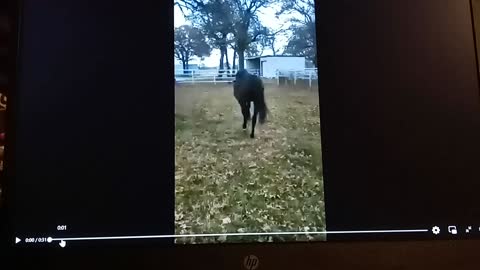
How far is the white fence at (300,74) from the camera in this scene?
670mm

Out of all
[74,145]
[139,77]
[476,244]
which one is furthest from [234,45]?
[476,244]

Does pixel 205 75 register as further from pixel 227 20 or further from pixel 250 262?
pixel 250 262

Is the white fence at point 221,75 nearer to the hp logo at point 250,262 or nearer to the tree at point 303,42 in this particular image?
the tree at point 303,42

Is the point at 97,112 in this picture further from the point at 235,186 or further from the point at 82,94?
the point at 235,186

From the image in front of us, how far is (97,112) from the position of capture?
66cm

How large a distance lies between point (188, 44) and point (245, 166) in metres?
0.17

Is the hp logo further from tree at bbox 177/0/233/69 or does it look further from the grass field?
tree at bbox 177/0/233/69

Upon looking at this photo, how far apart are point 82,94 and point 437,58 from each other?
1.50 ft

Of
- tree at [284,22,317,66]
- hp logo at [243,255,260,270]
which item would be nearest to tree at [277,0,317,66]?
tree at [284,22,317,66]

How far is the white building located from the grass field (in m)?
0.02

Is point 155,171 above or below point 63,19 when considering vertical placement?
below

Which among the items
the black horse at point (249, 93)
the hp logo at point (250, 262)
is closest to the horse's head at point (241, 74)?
the black horse at point (249, 93)

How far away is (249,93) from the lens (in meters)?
0.67

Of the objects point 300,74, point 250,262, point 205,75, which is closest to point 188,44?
point 205,75
